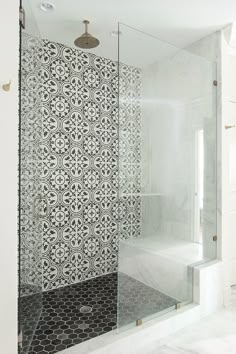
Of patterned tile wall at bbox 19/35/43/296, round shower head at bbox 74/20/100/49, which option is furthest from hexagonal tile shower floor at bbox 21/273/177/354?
round shower head at bbox 74/20/100/49

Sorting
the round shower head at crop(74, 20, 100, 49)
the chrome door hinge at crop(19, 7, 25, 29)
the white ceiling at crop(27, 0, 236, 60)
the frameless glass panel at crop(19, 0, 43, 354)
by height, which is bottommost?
the frameless glass panel at crop(19, 0, 43, 354)

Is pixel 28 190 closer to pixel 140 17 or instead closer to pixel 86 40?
pixel 86 40

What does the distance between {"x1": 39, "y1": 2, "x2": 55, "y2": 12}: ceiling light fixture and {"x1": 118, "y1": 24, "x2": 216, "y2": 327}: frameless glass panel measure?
2.14 ft

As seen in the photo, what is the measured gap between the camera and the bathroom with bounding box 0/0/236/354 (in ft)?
6.20

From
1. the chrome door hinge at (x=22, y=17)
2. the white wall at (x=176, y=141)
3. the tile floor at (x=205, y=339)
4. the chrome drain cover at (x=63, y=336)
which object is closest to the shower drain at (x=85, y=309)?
the chrome drain cover at (x=63, y=336)
